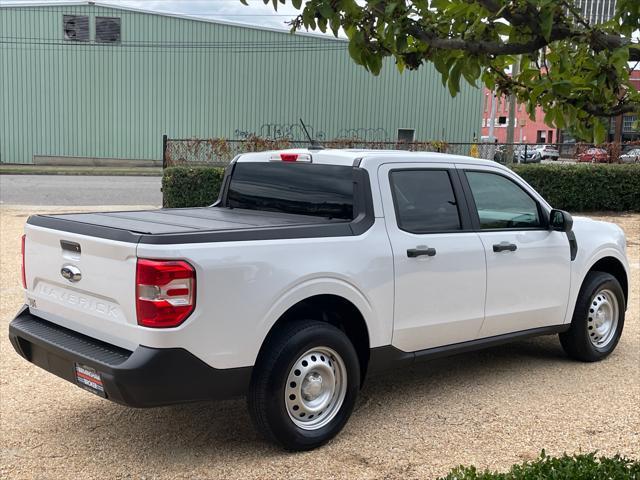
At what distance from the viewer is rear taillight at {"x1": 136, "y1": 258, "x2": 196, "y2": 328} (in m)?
3.84

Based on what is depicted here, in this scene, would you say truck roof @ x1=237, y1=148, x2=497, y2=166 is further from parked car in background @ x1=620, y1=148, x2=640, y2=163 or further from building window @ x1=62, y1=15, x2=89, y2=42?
building window @ x1=62, y1=15, x2=89, y2=42

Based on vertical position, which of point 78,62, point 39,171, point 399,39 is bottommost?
point 39,171

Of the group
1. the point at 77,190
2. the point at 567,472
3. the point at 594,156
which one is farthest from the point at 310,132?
the point at 567,472

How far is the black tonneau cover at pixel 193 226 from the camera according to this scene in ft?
13.1

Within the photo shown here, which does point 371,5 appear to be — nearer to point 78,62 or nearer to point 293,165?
point 293,165

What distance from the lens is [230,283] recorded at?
401 cm

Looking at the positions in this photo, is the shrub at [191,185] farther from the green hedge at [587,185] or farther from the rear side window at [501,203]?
the rear side window at [501,203]

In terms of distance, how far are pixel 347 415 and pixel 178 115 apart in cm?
3434

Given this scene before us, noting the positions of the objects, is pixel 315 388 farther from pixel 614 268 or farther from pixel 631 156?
pixel 631 156

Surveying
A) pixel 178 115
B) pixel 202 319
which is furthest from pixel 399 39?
pixel 178 115

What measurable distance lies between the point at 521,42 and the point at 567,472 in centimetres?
200

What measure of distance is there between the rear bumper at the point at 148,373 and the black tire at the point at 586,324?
325cm

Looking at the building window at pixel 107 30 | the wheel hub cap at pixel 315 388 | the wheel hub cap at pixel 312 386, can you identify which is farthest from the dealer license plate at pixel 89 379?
the building window at pixel 107 30

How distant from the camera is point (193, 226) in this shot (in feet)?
14.8
